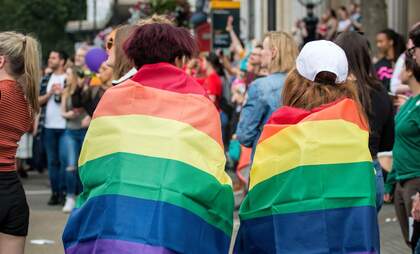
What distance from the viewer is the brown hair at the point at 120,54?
5797 mm

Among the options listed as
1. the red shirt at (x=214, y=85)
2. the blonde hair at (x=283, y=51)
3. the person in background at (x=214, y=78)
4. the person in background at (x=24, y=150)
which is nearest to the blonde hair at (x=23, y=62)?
the blonde hair at (x=283, y=51)

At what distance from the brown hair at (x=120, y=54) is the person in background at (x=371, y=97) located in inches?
54.1

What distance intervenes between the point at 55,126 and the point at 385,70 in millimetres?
4062

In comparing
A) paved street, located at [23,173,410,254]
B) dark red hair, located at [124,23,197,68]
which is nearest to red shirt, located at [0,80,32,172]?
dark red hair, located at [124,23,197,68]

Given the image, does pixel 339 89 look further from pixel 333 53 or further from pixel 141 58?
pixel 141 58

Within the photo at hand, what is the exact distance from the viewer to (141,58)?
4.93 meters

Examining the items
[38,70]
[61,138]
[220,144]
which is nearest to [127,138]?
[220,144]

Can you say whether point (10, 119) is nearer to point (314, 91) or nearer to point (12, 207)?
point (12, 207)

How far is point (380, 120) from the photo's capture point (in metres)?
6.83

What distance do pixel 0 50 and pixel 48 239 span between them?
4938 millimetres

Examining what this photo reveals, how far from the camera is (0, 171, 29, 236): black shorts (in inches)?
223

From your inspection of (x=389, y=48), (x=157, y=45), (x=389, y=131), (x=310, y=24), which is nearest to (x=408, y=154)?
(x=389, y=131)

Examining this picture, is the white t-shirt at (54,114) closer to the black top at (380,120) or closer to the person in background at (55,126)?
the person in background at (55,126)

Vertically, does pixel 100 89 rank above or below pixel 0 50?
below
